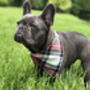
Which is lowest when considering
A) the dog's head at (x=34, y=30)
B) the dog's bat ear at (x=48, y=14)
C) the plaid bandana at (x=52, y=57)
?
the plaid bandana at (x=52, y=57)

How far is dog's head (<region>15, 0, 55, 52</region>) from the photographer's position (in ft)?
7.83

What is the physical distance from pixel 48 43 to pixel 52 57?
0.24 m

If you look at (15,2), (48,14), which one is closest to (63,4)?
(15,2)

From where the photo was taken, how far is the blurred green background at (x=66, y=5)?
114 feet

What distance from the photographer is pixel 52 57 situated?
2.64m

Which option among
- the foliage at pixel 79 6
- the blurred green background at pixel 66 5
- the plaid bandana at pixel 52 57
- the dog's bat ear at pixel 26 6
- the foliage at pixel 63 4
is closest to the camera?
the plaid bandana at pixel 52 57

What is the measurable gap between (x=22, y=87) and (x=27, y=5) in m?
1.43

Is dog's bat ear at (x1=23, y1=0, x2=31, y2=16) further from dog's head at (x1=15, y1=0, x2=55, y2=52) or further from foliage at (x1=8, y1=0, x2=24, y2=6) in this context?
foliage at (x1=8, y1=0, x2=24, y2=6)

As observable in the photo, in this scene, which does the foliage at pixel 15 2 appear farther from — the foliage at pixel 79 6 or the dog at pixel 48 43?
the dog at pixel 48 43

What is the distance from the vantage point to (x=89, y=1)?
37344 mm

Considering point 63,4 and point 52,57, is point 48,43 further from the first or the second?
point 63,4

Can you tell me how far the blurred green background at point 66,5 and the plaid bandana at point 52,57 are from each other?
106 ft

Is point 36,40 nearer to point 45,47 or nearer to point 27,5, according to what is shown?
point 45,47

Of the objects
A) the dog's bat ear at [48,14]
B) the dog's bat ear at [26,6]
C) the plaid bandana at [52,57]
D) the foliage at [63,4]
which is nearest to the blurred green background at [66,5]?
the foliage at [63,4]
